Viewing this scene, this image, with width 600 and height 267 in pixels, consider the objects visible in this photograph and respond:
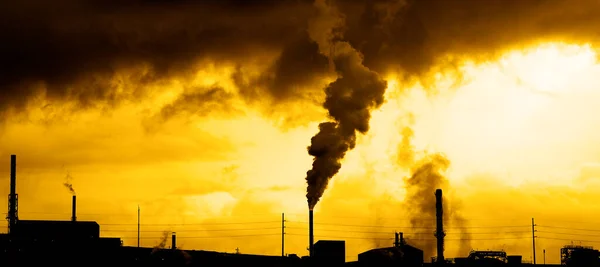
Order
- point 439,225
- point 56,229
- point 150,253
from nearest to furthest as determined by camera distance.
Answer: point 150,253 < point 439,225 < point 56,229

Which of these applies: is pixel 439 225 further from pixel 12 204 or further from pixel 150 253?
pixel 12 204

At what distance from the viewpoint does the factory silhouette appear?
109m

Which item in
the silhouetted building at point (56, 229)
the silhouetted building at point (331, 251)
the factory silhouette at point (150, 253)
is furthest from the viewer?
the silhouetted building at point (56, 229)

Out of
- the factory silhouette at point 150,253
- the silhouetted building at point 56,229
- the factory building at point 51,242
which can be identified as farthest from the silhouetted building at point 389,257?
the silhouetted building at point 56,229

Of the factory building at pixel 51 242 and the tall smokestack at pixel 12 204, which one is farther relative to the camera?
the tall smokestack at pixel 12 204

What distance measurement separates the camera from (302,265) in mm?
112188

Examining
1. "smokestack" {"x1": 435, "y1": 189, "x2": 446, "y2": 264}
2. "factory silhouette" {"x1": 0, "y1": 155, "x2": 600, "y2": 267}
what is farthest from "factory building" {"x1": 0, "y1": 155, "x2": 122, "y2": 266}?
"smokestack" {"x1": 435, "y1": 189, "x2": 446, "y2": 264}

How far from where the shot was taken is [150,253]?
110 metres

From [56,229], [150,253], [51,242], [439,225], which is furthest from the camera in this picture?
[56,229]

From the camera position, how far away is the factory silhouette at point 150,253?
357 ft

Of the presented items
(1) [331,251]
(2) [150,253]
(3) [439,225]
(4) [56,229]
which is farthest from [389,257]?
(4) [56,229]

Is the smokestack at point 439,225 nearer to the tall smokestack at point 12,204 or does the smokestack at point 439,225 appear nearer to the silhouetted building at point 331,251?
the silhouetted building at point 331,251

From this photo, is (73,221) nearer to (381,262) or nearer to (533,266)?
(381,262)

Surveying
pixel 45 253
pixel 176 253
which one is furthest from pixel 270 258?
pixel 45 253
